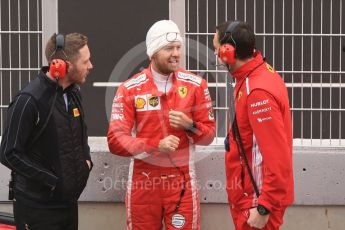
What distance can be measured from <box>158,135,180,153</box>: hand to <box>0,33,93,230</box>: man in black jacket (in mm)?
592

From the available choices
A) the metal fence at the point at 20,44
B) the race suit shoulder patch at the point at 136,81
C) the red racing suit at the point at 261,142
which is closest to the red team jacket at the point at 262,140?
the red racing suit at the point at 261,142

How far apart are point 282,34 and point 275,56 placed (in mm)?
195

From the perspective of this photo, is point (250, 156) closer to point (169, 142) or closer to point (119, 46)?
point (169, 142)

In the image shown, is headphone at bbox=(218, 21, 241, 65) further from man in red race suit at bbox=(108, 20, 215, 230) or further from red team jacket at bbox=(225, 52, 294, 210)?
man in red race suit at bbox=(108, 20, 215, 230)

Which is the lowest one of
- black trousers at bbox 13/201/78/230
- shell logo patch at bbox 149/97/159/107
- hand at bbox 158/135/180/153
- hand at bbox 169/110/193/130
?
black trousers at bbox 13/201/78/230

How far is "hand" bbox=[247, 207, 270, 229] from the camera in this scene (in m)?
4.22

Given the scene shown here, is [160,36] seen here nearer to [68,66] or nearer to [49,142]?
[68,66]

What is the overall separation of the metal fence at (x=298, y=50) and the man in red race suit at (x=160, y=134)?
0.85 m

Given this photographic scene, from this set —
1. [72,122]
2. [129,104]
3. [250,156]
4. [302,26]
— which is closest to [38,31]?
[129,104]

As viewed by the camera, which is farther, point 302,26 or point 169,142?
point 302,26

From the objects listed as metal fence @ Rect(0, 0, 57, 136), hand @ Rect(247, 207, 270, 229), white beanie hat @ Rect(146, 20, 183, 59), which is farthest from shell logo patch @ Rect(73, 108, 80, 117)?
metal fence @ Rect(0, 0, 57, 136)

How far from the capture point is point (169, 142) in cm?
508

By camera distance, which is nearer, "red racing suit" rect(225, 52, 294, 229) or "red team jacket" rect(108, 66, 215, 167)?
"red racing suit" rect(225, 52, 294, 229)

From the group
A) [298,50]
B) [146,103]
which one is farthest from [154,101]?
[298,50]
